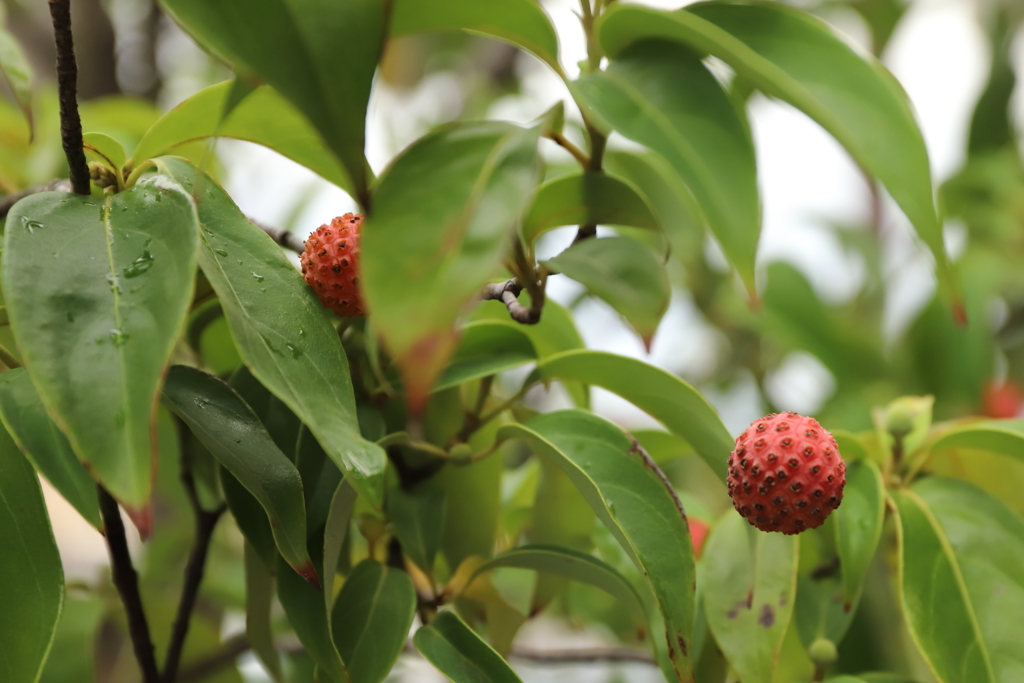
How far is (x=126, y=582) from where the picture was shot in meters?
0.40

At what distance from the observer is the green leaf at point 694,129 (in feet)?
1.07

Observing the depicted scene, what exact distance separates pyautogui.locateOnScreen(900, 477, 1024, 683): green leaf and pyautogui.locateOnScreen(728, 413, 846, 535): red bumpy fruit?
0.08m

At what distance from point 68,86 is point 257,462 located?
0.16 meters

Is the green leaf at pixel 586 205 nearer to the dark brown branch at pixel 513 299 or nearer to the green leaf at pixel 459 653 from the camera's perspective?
the dark brown branch at pixel 513 299

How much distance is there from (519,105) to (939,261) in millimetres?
1236

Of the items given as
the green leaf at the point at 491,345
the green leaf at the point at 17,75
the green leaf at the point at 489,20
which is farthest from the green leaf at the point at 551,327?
the green leaf at the point at 17,75

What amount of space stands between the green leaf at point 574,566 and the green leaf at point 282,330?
157 mm

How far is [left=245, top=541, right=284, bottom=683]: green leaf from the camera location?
42 cm

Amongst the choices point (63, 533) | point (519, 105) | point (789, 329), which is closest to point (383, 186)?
point (789, 329)

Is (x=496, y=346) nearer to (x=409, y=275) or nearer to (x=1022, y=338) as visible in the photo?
(x=409, y=275)

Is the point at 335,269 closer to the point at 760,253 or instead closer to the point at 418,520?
the point at 418,520

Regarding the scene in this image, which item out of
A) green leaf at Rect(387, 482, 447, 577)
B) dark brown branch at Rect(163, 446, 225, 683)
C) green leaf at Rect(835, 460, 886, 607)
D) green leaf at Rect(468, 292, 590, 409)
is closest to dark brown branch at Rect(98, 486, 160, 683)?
dark brown branch at Rect(163, 446, 225, 683)

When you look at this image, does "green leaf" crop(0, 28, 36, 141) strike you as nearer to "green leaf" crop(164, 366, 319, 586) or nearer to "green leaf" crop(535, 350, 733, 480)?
"green leaf" crop(164, 366, 319, 586)

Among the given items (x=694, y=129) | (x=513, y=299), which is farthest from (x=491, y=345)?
(x=694, y=129)
